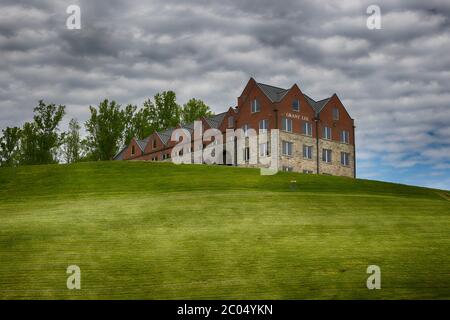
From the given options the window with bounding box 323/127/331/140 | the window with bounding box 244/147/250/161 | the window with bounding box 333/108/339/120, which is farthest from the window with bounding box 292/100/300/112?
the window with bounding box 244/147/250/161

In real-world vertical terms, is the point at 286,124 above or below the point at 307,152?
above

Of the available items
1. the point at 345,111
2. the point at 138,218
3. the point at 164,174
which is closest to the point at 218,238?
the point at 138,218

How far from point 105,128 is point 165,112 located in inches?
825

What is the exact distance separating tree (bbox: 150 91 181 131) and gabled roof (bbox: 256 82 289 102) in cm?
3138

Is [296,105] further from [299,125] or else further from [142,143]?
[142,143]

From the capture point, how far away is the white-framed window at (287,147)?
6617 cm

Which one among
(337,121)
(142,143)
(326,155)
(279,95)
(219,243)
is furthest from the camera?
(142,143)

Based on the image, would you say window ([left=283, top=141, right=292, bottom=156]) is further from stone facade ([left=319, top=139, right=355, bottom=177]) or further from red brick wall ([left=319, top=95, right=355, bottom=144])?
red brick wall ([left=319, top=95, right=355, bottom=144])

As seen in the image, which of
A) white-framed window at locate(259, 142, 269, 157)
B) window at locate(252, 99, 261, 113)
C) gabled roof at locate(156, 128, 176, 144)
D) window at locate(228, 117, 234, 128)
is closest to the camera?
white-framed window at locate(259, 142, 269, 157)

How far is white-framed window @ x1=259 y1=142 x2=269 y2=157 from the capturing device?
66081 millimetres

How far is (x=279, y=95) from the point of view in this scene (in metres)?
69.9

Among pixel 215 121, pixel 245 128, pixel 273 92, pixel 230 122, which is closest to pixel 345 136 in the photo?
pixel 273 92

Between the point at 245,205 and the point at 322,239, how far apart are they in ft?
24.9
